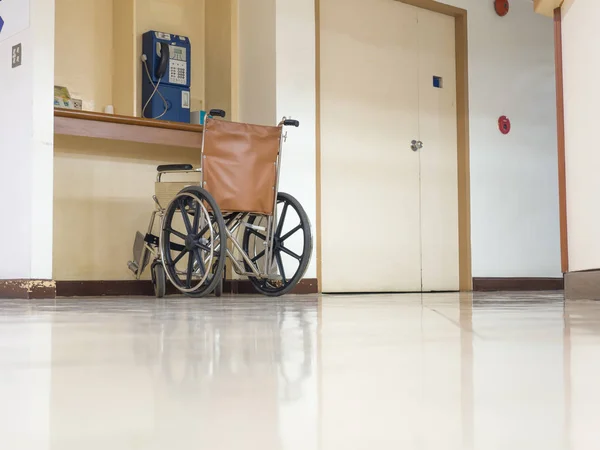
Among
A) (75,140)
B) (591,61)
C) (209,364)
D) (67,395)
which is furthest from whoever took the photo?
(75,140)

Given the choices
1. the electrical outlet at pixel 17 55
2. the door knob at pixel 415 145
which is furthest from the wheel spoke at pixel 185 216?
the door knob at pixel 415 145

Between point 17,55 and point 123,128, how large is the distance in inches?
27.7

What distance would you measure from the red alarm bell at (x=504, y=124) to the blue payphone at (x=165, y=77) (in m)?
2.58

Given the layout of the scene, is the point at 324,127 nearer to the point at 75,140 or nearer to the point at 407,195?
the point at 407,195

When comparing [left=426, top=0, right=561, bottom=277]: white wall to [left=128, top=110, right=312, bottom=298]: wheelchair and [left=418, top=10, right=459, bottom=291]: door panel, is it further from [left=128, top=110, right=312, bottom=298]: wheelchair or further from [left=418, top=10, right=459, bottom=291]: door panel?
[left=128, top=110, right=312, bottom=298]: wheelchair

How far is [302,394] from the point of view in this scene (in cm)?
46

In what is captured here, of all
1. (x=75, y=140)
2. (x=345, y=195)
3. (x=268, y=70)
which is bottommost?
(x=345, y=195)

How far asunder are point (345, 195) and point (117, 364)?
4.54 meters

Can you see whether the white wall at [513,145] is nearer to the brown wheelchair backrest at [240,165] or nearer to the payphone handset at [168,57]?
the payphone handset at [168,57]

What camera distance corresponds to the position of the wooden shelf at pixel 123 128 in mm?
4008

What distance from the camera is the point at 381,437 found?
0.33 metres

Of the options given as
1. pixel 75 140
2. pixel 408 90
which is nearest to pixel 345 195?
pixel 408 90

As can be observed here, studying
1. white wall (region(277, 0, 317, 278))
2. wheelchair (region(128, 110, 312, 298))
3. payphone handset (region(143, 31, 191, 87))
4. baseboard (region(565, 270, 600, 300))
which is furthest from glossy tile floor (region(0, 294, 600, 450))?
payphone handset (region(143, 31, 191, 87))

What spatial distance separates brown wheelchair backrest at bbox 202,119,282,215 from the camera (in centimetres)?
366
